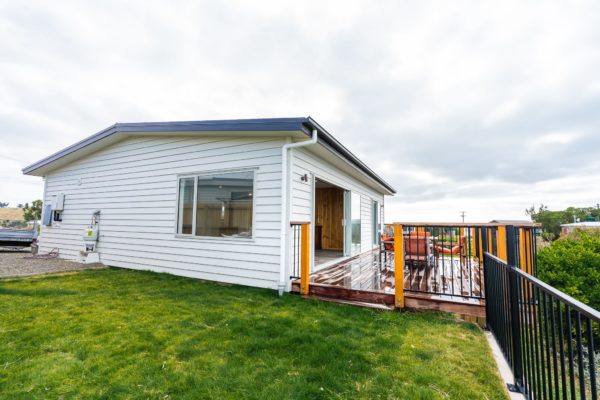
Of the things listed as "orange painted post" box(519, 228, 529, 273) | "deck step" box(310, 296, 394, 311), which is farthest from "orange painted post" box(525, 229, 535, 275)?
"deck step" box(310, 296, 394, 311)

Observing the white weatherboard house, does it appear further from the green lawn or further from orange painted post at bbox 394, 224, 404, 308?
orange painted post at bbox 394, 224, 404, 308

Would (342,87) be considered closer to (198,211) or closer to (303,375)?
(198,211)

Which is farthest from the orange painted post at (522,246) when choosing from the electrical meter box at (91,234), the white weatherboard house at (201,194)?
the electrical meter box at (91,234)

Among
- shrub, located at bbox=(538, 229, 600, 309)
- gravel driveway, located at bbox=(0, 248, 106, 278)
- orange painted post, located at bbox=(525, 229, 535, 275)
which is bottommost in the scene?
gravel driveway, located at bbox=(0, 248, 106, 278)

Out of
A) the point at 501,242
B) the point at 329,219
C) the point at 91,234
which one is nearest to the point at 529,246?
the point at 501,242

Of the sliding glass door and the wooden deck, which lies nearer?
the wooden deck

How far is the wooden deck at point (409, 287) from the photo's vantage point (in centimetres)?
349

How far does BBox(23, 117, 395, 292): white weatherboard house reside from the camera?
4.74m

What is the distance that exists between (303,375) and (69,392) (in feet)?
5.50

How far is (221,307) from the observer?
3764 millimetres

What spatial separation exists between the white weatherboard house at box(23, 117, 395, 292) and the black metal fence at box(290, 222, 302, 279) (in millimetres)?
92

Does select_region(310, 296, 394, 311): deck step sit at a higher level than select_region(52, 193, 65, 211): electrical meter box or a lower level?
lower

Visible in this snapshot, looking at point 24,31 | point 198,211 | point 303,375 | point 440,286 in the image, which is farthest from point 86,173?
point 440,286

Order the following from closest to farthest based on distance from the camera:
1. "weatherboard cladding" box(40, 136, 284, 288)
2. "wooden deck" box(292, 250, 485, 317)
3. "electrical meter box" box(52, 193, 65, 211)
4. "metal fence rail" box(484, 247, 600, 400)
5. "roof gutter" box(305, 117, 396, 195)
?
1. "metal fence rail" box(484, 247, 600, 400)
2. "wooden deck" box(292, 250, 485, 317)
3. "roof gutter" box(305, 117, 396, 195)
4. "weatherboard cladding" box(40, 136, 284, 288)
5. "electrical meter box" box(52, 193, 65, 211)
